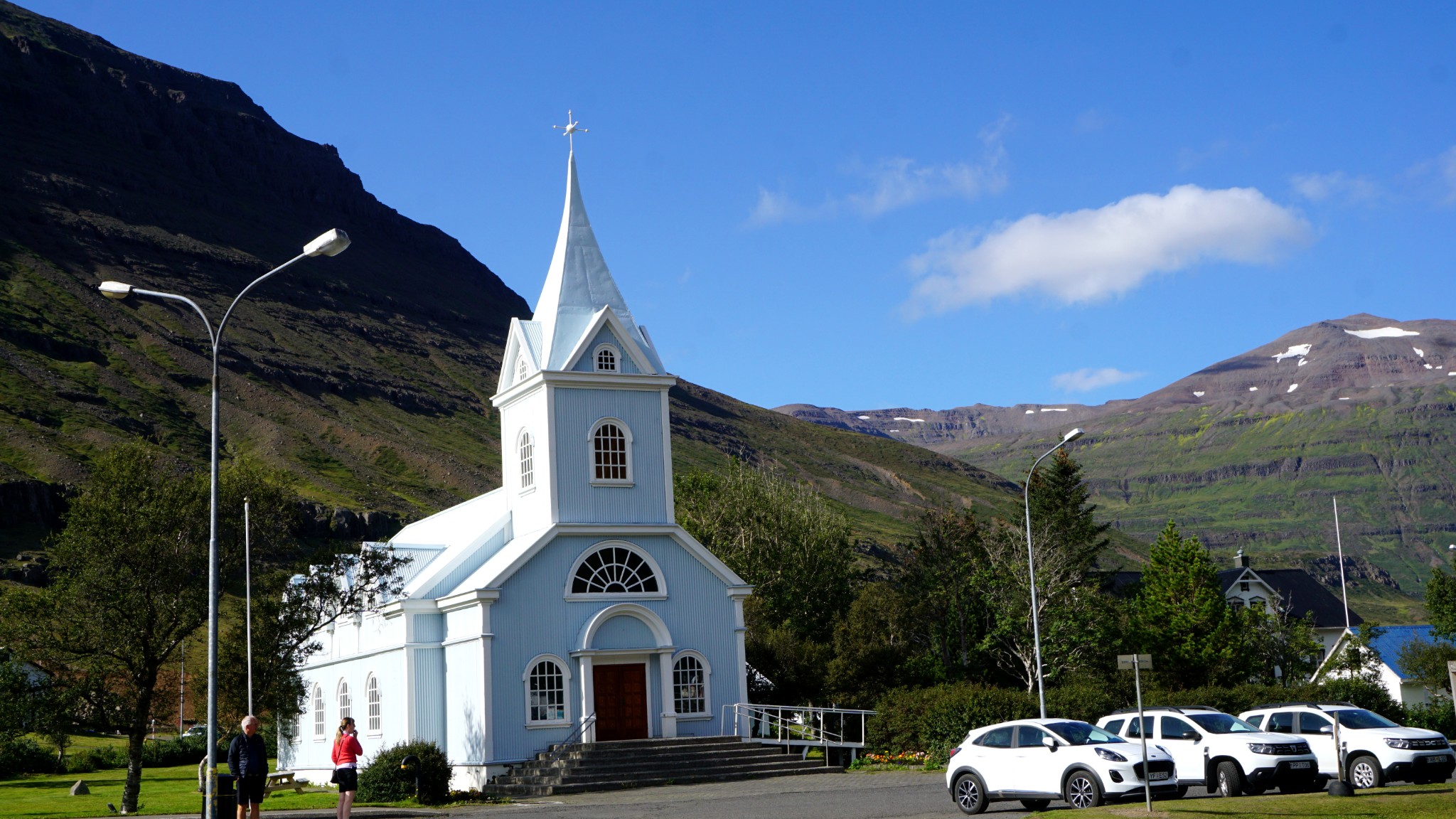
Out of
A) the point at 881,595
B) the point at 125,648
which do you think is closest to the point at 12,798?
the point at 125,648

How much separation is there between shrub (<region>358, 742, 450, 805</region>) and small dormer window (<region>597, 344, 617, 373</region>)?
11.9 metres

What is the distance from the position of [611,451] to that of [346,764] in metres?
16.5

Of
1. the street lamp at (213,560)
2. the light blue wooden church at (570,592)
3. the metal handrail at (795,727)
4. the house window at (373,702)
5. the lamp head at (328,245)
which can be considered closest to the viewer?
the street lamp at (213,560)

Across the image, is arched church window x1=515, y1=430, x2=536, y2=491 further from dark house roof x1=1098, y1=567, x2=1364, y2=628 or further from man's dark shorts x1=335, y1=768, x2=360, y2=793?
dark house roof x1=1098, y1=567, x2=1364, y2=628

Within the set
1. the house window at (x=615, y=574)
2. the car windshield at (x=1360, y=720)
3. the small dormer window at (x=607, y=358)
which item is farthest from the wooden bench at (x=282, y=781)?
the car windshield at (x=1360, y=720)

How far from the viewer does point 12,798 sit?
3872cm

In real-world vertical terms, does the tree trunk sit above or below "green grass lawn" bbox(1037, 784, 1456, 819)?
above

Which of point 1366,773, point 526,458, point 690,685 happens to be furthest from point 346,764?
point 1366,773

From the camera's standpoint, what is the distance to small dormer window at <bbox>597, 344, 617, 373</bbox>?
3822cm

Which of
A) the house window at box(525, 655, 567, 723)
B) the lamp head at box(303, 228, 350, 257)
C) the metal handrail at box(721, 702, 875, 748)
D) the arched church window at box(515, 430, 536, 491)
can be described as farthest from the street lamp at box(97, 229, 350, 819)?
the metal handrail at box(721, 702, 875, 748)

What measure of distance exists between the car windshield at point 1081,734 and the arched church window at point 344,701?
25.6 metres

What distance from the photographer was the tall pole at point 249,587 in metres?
33.8

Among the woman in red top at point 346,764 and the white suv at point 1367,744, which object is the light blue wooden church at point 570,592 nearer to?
the woman in red top at point 346,764

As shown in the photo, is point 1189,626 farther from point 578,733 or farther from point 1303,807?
point 1303,807
